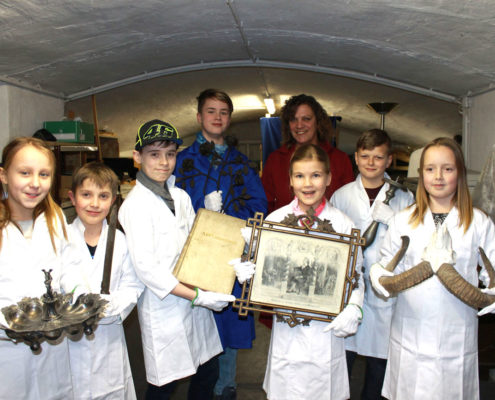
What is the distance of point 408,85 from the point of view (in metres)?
5.58

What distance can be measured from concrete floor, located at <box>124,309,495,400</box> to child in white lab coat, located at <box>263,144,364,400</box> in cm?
116

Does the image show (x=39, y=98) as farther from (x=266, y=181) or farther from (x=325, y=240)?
(x=325, y=240)

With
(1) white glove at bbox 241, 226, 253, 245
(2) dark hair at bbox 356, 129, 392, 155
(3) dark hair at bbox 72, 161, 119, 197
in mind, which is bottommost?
(1) white glove at bbox 241, 226, 253, 245

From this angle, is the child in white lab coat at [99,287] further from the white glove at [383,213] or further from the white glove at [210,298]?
the white glove at [383,213]

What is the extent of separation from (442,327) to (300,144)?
5.18ft

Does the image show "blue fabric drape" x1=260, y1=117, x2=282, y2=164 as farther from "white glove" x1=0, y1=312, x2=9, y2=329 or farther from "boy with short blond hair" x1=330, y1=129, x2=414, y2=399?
"white glove" x1=0, y1=312, x2=9, y2=329

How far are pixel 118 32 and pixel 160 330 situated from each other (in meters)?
2.94

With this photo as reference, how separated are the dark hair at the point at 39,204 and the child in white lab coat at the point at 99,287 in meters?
0.13

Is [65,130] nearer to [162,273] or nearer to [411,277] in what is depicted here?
[162,273]

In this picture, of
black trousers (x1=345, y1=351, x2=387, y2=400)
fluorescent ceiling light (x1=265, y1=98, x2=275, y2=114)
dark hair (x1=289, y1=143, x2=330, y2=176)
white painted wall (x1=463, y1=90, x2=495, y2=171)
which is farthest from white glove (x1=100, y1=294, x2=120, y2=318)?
fluorescent ceiling light (x1=265, y1=98, x2=275, y2=114)

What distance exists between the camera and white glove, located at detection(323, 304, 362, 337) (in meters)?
2.02

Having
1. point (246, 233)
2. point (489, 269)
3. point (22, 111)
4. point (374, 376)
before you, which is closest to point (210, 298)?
point (246, 233)

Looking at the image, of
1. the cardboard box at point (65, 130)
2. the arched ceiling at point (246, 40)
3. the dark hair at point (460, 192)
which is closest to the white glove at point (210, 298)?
the dark hair at point (460, 192)

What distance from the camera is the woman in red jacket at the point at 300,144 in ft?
10.2
